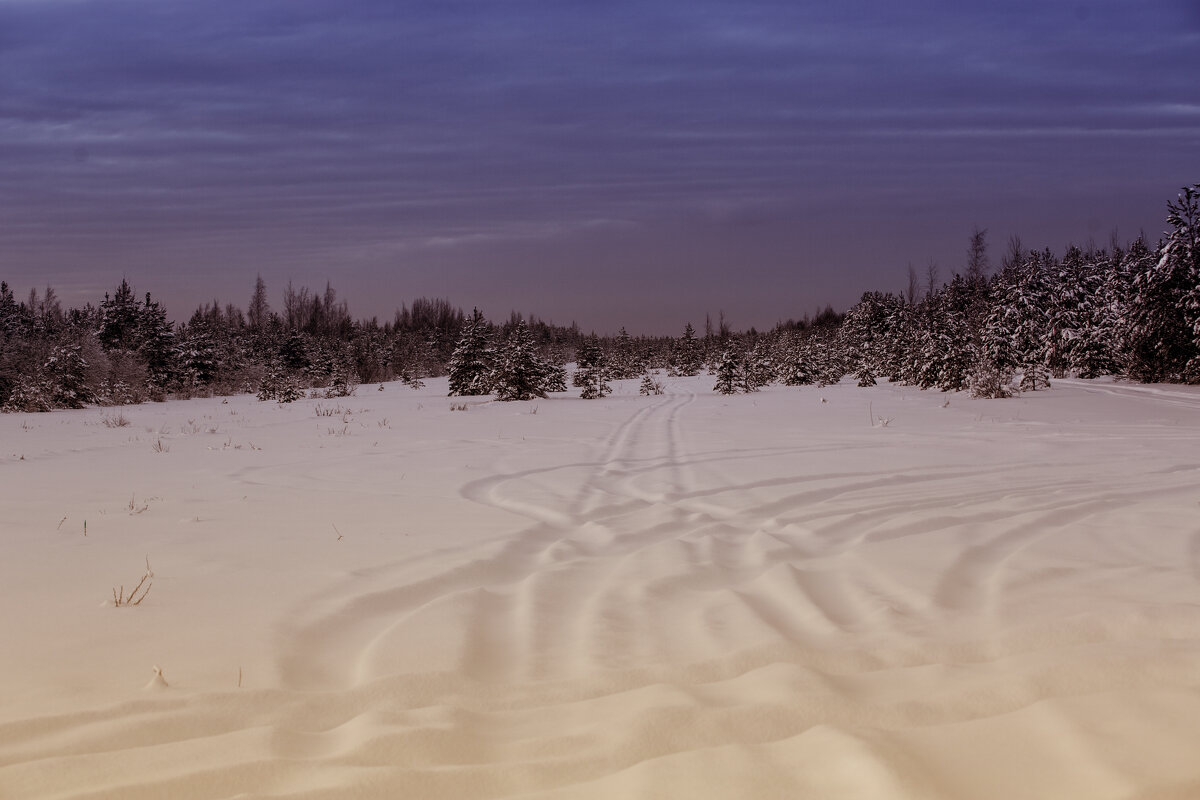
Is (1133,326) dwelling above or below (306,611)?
above

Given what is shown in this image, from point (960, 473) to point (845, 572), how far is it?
386cm

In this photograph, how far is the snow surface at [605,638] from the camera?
Result: 175 centimetres

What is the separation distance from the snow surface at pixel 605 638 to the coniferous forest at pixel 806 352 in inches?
691

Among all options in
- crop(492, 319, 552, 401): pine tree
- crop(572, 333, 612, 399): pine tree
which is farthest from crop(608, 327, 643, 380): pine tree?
crop(492, 319, 552, 401): pine tree

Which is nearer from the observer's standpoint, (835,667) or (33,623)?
(835,667)

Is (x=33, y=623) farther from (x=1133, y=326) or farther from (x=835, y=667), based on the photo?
(x=1133, y=326)

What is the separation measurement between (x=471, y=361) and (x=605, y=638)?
2698cm

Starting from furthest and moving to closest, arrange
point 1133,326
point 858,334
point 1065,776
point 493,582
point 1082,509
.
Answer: point 858,334 < point 1133,326 < point 1082,509 < point 493,582 < point 1065,776

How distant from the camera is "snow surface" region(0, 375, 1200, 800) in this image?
1746mm

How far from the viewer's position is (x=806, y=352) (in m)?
37.2

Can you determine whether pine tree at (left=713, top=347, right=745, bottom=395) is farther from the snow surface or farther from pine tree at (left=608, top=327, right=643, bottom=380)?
the snow surface

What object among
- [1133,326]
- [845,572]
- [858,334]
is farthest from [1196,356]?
[845,572]

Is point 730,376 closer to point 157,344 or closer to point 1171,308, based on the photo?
point 1171,308

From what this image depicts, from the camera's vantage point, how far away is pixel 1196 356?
26828mm
